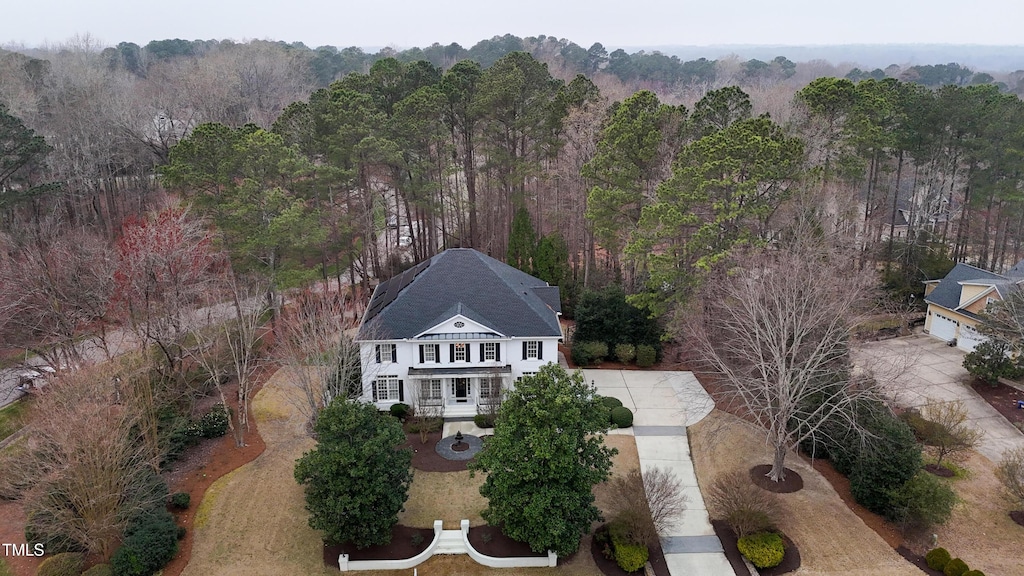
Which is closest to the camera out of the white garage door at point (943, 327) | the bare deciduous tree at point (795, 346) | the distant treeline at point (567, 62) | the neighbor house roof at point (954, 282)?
the bare deciduous tree at point (795, 346)

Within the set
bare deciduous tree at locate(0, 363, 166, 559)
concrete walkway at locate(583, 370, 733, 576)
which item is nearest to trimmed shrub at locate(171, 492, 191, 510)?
bare deciduous tree at locate(0, 363, 166, 559)

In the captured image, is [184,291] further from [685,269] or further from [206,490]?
[685,269]

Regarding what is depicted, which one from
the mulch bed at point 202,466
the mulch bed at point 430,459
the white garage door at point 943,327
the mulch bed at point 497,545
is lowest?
the mulch bed at point 497,545

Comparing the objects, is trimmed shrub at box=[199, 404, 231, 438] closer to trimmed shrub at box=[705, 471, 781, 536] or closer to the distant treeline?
trimmed shrub at box=[705, 471, 781, 536]

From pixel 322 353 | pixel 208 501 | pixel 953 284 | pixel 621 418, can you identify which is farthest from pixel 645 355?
pixel 208 501

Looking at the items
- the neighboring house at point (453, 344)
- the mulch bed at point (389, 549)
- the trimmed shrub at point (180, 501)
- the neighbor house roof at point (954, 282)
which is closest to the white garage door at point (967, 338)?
the neighbor house roof at point (954, 282)

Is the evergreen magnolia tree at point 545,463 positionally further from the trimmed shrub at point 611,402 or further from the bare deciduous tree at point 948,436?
the bare deciduous tree at point 948,436
